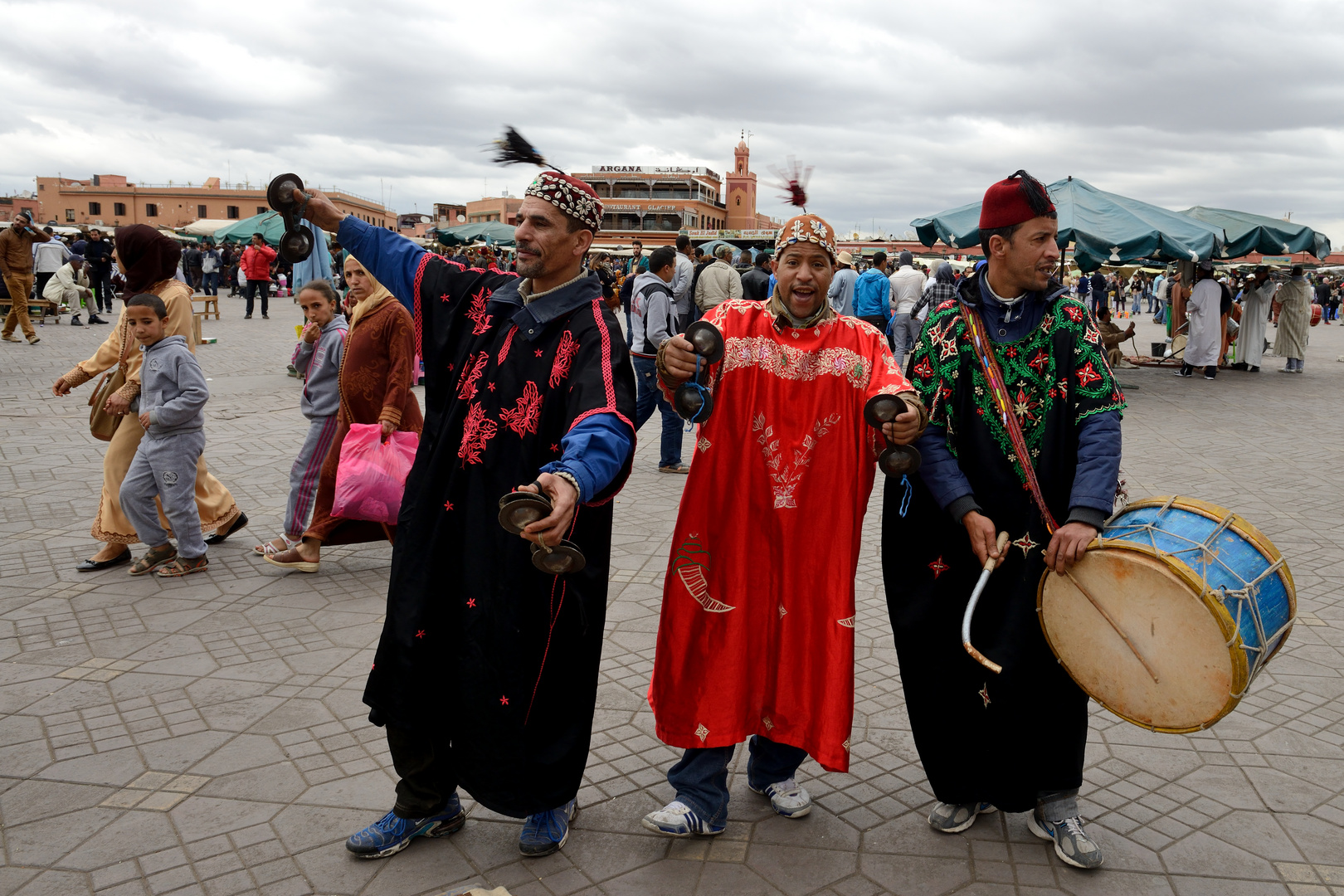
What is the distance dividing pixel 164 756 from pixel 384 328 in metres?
2.69

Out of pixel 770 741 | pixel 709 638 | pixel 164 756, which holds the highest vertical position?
pixel 709 638

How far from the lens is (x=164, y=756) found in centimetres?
356

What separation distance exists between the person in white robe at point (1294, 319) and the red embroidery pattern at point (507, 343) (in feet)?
62.3

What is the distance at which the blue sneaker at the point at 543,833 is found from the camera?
9.75ft

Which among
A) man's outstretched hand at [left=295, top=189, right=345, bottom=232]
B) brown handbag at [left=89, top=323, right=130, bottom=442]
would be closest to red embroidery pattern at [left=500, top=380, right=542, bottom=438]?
man's outstretched hand at [left=295, top=189, right=345, bottom=232]

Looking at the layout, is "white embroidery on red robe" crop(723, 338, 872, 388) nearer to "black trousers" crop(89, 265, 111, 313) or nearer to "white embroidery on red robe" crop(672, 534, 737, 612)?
"white embroidery on red robe" crop(672, 534, 737, 612)

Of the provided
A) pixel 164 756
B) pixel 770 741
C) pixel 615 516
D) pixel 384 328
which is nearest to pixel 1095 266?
pixel 615 516

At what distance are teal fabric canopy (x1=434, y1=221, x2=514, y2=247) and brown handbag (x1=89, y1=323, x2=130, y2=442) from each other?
74.8 ft

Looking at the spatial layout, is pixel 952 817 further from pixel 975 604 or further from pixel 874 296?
pixel 874 296

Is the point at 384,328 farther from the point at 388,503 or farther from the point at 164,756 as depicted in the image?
the point at 164,756

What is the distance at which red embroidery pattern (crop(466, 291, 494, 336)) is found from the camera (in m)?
2.94

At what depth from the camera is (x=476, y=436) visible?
281 cm

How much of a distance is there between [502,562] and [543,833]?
90 centimetres

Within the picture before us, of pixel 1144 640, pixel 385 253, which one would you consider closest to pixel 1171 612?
pixel 1144 640
